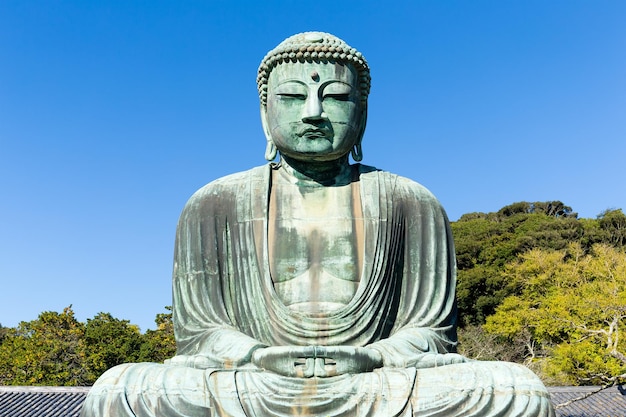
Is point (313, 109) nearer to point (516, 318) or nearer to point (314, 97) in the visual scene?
point (314, 97)

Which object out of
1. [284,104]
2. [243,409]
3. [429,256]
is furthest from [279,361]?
[284,104]

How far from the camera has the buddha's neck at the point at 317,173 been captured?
22.6 ft

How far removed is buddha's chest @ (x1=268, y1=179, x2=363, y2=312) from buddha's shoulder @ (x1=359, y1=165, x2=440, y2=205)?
10.5 inches

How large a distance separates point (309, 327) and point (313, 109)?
1735 millimetres

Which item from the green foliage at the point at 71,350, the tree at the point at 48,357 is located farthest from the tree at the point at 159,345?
the tree at the point at 48,357

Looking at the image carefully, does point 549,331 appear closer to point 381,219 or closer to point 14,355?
point 14,355

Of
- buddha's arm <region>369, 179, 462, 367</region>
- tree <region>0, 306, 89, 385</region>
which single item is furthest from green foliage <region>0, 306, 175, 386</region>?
buddha's arm <region>369, 179, 462, 367</region>

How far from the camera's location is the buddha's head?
664 centimetres

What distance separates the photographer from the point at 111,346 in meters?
29.3

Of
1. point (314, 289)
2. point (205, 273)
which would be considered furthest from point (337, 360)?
point (205, 273)

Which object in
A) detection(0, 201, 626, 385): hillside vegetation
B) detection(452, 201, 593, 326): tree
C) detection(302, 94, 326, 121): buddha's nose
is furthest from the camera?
detection(452, 201, 593, 326): tree

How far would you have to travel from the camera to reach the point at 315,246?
258 inches

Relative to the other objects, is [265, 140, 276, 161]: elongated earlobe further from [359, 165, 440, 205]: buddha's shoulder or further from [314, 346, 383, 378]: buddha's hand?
[314, 346, 383, 378]: buddha's hand

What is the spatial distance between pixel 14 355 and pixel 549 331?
1963cm
